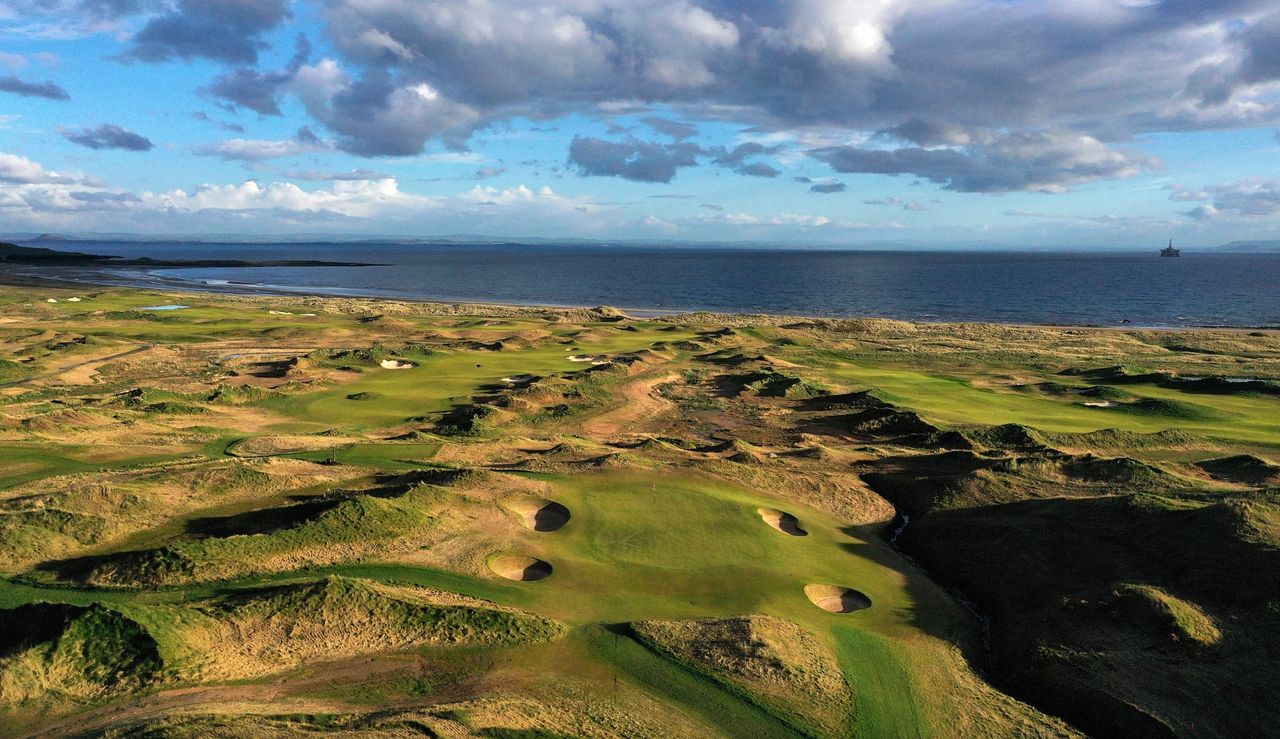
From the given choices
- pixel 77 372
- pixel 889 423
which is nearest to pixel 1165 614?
pixel 889 423

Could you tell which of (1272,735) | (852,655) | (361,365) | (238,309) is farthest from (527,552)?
(238,309)

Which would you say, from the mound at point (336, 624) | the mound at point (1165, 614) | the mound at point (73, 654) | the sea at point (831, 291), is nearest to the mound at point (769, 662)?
the mound at point (336, 624)

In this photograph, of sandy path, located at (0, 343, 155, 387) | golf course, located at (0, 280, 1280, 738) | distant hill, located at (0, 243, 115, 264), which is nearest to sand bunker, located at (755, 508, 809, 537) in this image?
golf course, located at (0, 280, 1280, 738)

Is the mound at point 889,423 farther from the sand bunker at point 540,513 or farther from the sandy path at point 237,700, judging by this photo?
the sandy path at point 237,700

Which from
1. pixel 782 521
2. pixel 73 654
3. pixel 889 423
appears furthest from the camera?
pixel 889 423

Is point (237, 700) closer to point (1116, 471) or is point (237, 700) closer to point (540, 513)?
point (540, 513)

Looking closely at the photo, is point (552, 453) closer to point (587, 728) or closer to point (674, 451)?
point (674, 451)
